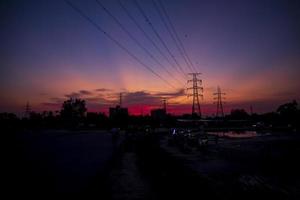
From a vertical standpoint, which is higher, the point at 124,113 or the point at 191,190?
the point at 124,113

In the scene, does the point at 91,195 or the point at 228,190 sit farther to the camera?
the point at 228,190

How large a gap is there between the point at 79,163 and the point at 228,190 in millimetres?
13900

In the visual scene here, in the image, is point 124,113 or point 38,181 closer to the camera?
point 38,181

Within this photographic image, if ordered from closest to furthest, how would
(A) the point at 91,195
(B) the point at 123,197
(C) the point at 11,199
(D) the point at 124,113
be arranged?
(C) the point at 11,199
(A) the point at 91,195
(B) the point at 123,197
(D) the point at 124,113

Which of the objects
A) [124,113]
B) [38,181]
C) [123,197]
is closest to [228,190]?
[123,197]

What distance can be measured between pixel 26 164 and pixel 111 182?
9.00 m

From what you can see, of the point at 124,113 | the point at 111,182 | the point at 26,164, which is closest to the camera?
the point at 111,182

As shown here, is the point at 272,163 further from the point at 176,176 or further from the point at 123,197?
the point at 123,197

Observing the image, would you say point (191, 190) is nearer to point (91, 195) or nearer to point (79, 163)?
point (91, 195)

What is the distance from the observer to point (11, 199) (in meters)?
13.6

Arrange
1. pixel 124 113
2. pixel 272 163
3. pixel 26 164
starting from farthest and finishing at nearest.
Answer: pixel 124 113, pixel 272 163, pixel 26 164

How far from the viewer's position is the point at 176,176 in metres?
21.6

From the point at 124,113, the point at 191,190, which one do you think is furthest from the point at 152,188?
the point at 124,113

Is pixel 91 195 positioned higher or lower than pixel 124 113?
lower
